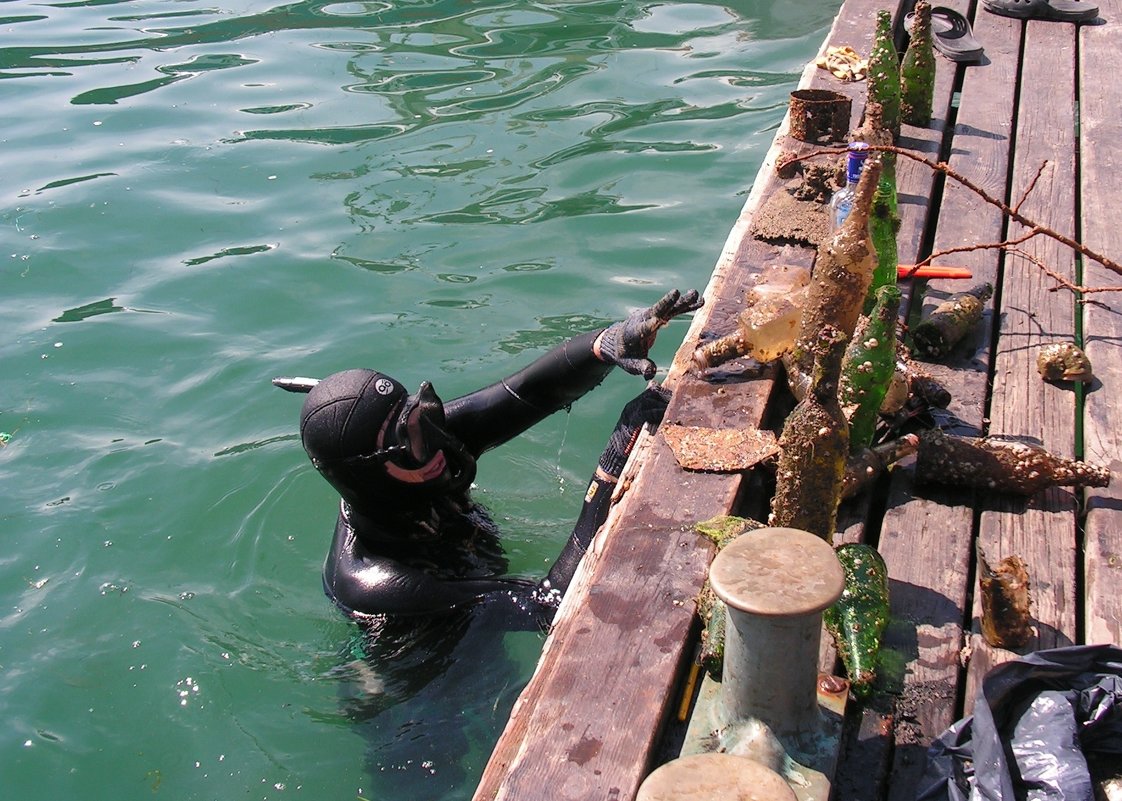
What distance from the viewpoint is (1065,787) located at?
1.98 metres

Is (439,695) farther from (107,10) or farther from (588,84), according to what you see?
(107,10)

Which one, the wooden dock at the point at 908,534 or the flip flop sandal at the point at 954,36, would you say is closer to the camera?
the wooden dock at the point at 908,534

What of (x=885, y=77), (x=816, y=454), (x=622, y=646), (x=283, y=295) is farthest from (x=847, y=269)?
(x=283, y=295)

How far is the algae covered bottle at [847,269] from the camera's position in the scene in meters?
2.83

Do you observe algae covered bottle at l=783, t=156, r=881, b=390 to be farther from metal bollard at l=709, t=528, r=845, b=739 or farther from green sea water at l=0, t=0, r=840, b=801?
green sea water at l=0, t=0, r=840, b=801

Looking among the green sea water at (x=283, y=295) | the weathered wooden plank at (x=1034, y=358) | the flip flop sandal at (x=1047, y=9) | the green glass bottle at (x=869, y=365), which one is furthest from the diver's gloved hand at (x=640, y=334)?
the flip flop sandal at (x=1047, y=9)

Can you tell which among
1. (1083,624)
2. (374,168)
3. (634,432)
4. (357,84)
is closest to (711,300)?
(634,432)

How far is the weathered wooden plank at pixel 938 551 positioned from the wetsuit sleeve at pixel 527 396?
1173mm

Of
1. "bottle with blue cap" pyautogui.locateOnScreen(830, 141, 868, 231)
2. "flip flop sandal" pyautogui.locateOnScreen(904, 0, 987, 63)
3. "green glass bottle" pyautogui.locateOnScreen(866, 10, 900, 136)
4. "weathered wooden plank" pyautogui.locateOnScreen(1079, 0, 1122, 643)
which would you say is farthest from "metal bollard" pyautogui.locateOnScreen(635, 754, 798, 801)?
"flip flop sandal" pyautogui.locateOnScreen(904, 0, 987, 63)

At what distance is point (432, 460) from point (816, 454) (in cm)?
153

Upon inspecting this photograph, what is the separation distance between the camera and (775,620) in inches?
73.0

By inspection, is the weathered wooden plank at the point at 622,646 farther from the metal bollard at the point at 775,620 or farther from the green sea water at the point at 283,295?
the green sea water at the point at 283,295

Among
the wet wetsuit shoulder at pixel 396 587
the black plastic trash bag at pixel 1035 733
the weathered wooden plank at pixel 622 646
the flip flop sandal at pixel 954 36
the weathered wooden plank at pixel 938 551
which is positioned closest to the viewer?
the black plastic trash bag at pixel 1035 733

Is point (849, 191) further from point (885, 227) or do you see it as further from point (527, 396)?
point (527, 396)
